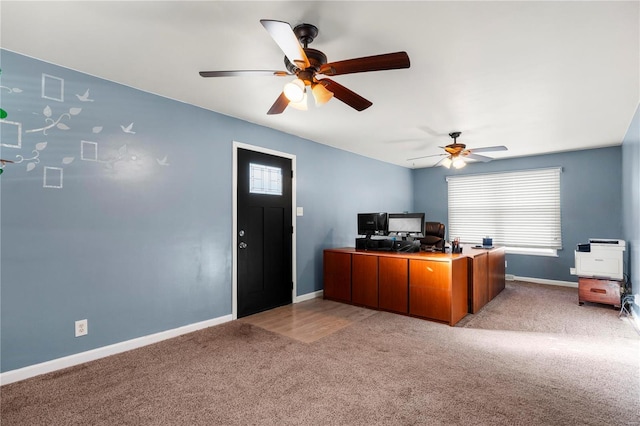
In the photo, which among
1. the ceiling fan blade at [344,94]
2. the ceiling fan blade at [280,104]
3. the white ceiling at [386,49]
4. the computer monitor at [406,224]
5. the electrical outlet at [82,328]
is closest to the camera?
the white ceiling at [386,49]

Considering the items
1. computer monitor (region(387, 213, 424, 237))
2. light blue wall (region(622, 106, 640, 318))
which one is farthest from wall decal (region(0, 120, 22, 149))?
light blue wall (region(622, 106, 640, 318))

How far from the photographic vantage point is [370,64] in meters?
1.91

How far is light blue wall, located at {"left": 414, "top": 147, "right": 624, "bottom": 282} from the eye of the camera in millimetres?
5254

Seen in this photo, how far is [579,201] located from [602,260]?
1.66 m

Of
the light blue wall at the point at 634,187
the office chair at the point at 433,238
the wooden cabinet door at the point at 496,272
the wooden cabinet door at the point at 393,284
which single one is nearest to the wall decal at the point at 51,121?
the wooden cabinet door at the point at 393,284

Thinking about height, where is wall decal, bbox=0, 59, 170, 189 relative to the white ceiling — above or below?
below

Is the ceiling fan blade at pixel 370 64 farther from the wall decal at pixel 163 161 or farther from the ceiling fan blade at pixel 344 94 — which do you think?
the wall decal at pixel 163 161

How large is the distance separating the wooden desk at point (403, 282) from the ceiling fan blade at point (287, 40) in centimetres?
266

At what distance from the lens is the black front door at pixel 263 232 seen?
3.91m

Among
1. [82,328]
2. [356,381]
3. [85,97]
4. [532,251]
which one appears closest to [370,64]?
[356,381]

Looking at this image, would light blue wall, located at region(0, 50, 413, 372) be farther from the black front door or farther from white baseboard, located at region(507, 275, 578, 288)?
white baseboard, located at region(507, 275, 578, 288)

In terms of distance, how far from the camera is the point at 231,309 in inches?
147

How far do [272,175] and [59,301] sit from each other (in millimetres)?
2605

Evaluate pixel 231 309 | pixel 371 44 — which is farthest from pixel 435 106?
pixel 231 309
